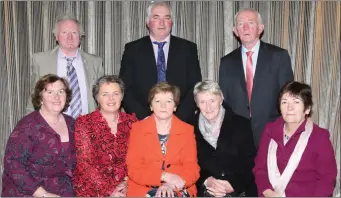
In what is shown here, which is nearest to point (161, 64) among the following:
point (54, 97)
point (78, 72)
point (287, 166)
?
point (78, 72)

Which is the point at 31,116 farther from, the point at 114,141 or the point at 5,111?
the point at 5,111

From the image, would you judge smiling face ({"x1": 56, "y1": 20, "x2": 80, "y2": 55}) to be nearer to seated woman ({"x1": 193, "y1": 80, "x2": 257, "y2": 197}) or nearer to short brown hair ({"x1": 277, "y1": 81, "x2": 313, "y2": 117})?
seated woman ({"x1": 193, "y1": 80, "x2": 257, "y2": 197})

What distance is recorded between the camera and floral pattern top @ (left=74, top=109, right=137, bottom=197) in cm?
349

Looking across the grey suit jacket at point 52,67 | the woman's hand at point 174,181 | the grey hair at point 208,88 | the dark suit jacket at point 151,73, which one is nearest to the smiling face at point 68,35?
the grey suit jacket at point 52,67

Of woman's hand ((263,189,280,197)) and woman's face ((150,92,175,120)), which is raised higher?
woman's face ((150,92,175,120))

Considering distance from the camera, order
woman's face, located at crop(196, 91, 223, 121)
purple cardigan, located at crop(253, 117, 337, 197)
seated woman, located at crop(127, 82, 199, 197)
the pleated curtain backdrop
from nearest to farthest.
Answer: purple cardigan, located at crop(253, 117, 337, 197) → seated woman, located at crop(127, 82, 199, 197) → woman's face, located at crop(196, 91, 223, 121) → the pleated curtain backdrop

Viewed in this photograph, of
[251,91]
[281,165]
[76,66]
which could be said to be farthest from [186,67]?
[281,165]

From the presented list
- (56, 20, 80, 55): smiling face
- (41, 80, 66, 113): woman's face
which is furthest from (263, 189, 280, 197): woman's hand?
(56, 20, 80, 55): smiling face

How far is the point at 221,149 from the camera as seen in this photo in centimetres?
358

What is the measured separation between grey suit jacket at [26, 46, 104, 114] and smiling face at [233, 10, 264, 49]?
1.29 m

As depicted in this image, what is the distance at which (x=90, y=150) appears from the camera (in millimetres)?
3500

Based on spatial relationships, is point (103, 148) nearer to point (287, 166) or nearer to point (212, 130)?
point (212, 130)

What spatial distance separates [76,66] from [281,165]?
6.35 ft

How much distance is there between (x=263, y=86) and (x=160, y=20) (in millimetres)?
1035
